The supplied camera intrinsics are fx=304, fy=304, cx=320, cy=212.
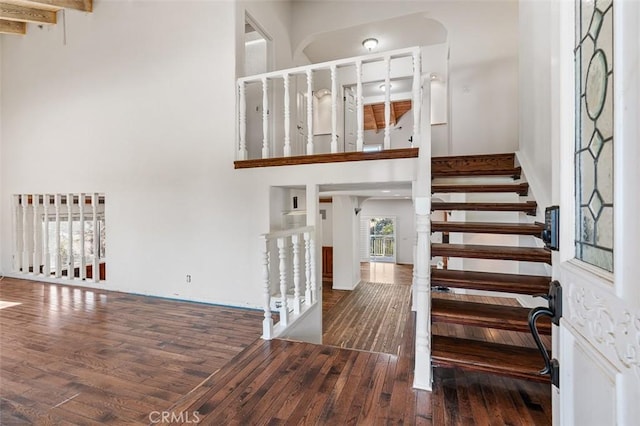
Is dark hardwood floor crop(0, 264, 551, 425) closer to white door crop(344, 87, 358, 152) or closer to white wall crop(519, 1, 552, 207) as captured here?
white wall crop(519, 1, 552, 207)

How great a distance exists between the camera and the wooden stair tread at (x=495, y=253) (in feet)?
7.22

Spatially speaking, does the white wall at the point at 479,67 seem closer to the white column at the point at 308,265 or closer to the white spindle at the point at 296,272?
the white column at the point at 308,265

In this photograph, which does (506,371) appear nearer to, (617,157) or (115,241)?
(617,157)

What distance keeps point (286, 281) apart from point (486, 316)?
7.00 feet

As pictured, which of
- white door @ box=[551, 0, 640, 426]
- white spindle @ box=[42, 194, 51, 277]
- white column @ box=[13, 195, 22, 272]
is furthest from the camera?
white column @ box=[13, 195, 22, 272]

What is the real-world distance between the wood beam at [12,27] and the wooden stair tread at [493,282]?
741cm

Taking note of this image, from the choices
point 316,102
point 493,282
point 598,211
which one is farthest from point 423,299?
point 316,102

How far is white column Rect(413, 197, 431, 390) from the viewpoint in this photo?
1873mm

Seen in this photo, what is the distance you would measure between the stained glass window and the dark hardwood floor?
128 centimetres

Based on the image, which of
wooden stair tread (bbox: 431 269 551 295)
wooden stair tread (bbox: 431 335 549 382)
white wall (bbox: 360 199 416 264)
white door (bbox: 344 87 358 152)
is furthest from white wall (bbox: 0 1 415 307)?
white wall (bbox: 360 199 416 264)

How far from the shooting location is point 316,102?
648 centimetres

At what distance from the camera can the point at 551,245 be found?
1.03 meters

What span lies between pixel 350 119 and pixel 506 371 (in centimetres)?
525

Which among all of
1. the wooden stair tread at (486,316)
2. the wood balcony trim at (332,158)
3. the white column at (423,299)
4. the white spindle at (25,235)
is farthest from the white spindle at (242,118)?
the white spindle at (25,235)
